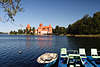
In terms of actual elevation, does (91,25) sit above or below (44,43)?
above

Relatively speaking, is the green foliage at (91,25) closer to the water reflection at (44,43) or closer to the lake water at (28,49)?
the water reflection at (44,43)

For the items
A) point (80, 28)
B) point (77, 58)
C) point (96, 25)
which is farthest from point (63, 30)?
point (77, 58)

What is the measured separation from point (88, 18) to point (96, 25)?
17.2 m

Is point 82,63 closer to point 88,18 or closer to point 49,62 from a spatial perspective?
point 49,62

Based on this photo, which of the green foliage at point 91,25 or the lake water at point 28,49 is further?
the green foliage at point 91,25

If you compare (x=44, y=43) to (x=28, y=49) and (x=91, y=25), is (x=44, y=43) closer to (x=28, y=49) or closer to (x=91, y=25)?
(x=28, y=49)

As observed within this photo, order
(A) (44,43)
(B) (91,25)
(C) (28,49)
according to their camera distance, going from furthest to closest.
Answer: (B) (91,25) < (A) (44,43) < (C) (28,49)

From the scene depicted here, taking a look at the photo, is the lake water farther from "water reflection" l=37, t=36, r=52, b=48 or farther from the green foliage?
the green foliage

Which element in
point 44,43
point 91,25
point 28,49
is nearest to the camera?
point 28,49

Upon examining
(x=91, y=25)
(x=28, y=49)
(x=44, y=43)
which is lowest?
(x=44, y=43)

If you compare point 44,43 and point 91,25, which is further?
point 91,25

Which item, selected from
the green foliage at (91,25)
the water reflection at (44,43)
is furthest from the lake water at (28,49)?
the green foliage at (91,25)

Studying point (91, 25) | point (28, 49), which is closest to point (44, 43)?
point (28, 49)

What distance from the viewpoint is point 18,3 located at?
24.7 feet
